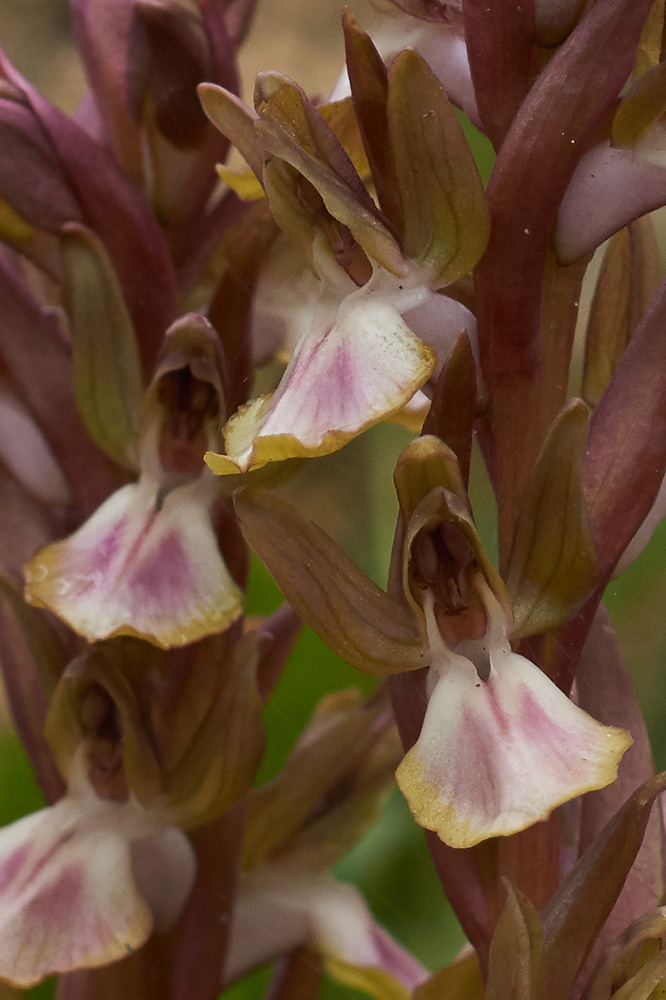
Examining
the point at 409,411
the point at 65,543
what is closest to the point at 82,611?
the point at 65,543

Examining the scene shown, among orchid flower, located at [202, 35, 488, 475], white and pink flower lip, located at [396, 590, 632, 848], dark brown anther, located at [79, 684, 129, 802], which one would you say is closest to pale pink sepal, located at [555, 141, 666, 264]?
orchid flower, located at [202, 35, 488, 475]

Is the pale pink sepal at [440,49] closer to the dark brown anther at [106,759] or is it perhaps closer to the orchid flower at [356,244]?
the orchid flower at [356,244]

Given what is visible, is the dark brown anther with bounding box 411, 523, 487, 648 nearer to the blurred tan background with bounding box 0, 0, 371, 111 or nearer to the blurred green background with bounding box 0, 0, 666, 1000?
the blurred green background with bounding box 0, 0, 666, 1000

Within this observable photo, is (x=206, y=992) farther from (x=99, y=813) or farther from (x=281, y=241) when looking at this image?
(x=281, y=241)

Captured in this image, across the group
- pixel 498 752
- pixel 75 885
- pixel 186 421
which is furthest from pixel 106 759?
pixel 498 752

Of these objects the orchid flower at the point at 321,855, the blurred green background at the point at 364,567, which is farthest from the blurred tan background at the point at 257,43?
the orchid flower at the point at 321,855

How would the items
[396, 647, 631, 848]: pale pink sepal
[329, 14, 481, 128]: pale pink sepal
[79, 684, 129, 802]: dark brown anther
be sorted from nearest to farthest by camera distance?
[396, 647, 631, 848]: pale pink sepal
[329, 14, 481, 128]: pale pink sepal
[79, 684, 129, 802]: dark brown anther

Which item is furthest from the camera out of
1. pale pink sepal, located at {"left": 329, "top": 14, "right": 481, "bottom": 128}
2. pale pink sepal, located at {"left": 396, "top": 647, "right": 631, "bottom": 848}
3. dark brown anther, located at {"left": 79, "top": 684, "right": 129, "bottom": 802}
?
dark brown anther, located at {"left": 79, "top": 684, "right": 129, "bottom": 802}

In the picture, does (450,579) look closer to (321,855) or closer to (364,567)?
(364,567)
